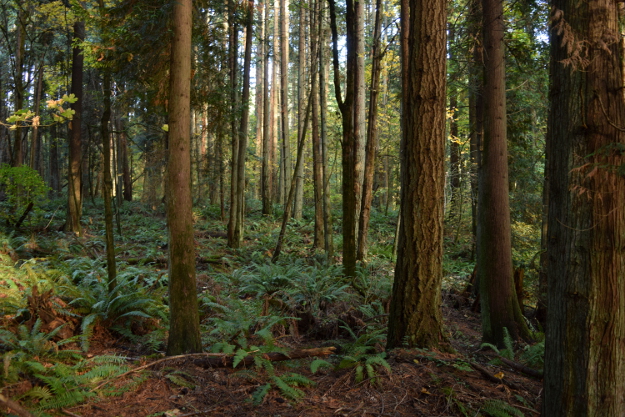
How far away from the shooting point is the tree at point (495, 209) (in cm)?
675

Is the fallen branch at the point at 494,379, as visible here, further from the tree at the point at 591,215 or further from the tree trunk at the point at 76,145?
the tree trunk at the point at 76,145

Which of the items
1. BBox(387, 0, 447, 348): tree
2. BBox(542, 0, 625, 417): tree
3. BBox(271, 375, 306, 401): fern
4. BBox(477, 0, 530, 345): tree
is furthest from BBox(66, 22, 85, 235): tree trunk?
BBox(542, 0, 625, 417): tree

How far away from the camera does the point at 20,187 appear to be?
11.2 metres

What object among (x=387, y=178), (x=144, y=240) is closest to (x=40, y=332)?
(x=144, y=240)

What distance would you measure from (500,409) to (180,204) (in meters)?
3.69

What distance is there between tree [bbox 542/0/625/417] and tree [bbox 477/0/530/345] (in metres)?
4.04

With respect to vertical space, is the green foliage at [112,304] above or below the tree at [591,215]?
below

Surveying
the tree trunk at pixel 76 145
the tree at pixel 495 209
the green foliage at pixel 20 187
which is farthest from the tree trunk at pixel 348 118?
the tree trunk at pixel 76 145

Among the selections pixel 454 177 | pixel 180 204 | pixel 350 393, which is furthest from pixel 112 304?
pixel 454 177

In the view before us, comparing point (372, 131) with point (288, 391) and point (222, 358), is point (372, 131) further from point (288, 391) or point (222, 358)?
point (288, 391)

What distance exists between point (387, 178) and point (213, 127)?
18.9 m

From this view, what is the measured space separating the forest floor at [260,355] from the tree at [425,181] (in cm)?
42

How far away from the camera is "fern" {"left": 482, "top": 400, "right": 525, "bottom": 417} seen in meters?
3.36

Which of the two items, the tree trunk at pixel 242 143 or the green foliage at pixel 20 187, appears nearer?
the green foliage at pixel 20 187
